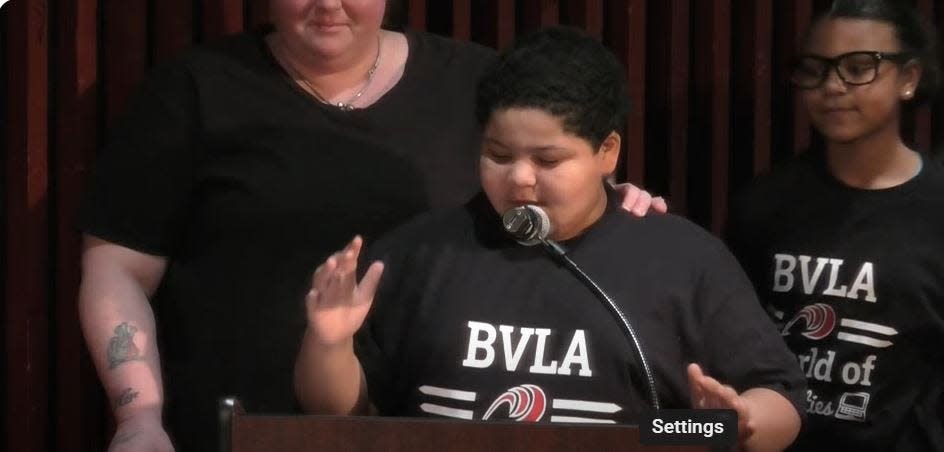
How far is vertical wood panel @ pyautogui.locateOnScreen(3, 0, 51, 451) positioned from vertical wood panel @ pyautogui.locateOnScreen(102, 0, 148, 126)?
0.11 m

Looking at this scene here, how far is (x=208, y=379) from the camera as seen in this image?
6.81 ft

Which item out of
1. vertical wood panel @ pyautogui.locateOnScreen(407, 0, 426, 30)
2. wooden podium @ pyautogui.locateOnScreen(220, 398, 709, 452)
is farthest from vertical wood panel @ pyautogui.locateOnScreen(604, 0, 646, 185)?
wooden podium @ pyautogui.locateOnScreen(220, 398, 709, 452)

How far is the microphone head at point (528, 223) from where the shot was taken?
1.56 meters

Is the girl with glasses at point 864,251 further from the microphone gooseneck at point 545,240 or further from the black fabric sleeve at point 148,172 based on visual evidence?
the black fabric sleeve at point 148,172

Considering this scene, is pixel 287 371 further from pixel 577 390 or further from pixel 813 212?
pixel 813 212

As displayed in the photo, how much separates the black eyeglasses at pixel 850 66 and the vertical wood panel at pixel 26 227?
1.28 meters

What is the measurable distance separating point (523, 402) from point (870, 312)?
32.9 inches

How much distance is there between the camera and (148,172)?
1.97 metres

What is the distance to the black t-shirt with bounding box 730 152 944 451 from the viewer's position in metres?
2.23

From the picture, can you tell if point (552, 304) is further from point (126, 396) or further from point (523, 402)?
point (126, 396)

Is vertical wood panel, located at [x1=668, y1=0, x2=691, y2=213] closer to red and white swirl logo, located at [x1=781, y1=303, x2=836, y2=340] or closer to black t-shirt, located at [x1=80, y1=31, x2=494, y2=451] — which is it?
red and white swirl logo, located at [x1=781, y1=303, x2=836, y2=340]

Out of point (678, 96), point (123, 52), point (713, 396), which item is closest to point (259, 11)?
point (123, 52)

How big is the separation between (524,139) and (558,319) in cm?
21

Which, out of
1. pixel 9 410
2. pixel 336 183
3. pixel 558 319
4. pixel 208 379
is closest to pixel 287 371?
pixel 208 379
